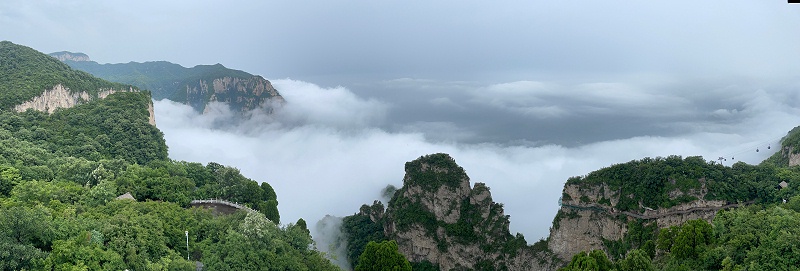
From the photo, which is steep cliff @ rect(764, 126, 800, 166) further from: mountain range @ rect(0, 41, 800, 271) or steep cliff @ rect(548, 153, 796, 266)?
steep cliff @ rect(548, 153, 796, 266)

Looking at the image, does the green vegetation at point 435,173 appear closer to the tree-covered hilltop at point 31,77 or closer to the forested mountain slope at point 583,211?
the forested mountain slope at point 583,211

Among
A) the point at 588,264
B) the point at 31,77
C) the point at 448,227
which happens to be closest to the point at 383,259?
the point at 588,264

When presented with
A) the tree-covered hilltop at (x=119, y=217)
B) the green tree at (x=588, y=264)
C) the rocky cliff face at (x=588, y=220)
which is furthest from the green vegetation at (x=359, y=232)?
the green tree at (x=588, y=264)

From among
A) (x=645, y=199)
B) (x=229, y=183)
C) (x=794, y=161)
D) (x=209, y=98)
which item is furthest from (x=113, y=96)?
(x=209, y=98)

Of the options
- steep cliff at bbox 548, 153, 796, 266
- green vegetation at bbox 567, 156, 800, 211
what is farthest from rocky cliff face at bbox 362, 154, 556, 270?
green vegetation at bbox 567, 156, 800, 211

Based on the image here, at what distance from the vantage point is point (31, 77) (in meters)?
84.8

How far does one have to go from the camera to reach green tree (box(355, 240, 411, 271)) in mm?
42781

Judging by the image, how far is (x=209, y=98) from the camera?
200m

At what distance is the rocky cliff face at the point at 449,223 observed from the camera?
63688 millimetres

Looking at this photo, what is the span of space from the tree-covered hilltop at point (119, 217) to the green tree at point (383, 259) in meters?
6.42

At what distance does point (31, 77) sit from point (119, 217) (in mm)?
68055

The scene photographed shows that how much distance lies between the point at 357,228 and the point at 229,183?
19.9 meters

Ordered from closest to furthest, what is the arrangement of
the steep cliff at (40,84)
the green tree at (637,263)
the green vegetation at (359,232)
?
the green tree at (637,263) < the green vegetation at (359,232) < the steep cliff at (40,84)

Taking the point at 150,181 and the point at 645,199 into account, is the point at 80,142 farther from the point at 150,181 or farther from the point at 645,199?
the point at 645,199
